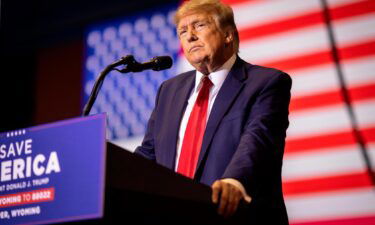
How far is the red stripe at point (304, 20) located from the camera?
224 centimetres

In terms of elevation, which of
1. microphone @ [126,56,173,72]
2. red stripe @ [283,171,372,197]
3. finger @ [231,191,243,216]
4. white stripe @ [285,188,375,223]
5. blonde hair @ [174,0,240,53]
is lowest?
white stripe @ [285,188,375,223]

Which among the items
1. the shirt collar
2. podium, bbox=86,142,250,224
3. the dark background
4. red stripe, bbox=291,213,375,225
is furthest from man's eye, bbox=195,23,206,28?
the dark background

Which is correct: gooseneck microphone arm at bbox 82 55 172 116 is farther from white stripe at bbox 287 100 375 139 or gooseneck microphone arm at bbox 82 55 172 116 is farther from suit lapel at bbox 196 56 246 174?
white stripe at bbox 287 100 375 139

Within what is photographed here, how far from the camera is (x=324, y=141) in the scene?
217 cm

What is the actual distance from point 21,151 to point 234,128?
1.88 feet

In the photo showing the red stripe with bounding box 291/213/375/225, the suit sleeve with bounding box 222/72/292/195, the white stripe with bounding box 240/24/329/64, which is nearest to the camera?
the suit sleeve with bounding box 222/72/292/195

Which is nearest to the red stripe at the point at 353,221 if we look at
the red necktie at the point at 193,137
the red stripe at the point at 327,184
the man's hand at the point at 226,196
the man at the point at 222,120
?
the red stripe at the point at 327,184

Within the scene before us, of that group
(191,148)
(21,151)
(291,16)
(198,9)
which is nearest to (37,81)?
(291,16)

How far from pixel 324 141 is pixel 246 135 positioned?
1043 mm

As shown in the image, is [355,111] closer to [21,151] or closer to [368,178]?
[368,178]

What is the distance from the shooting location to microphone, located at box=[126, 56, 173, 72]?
1.33m

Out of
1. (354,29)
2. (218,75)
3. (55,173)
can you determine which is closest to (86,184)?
(55,173)

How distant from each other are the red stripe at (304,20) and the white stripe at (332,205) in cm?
77

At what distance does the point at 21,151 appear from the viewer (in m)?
0.89
